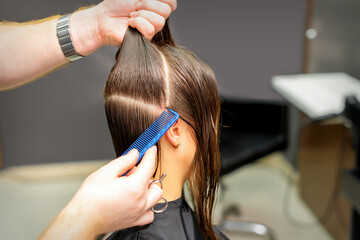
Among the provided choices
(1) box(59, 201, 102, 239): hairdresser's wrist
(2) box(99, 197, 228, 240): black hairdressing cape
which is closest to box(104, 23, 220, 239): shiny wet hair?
(2) box(99, 197, 228, 240): black hairdressing cape

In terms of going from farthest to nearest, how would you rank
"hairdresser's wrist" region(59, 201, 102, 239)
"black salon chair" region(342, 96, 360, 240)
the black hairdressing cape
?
"black salon chair" region(342, 96, 360, 240) → the black hairdressing cape → "hairdresser's wrist" region(59, 201, 102, 239)

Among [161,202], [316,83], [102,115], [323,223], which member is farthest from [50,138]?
[323,223]

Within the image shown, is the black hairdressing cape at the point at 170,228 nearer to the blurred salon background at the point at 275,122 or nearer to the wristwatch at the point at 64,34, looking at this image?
the wristwatch at the point at 64,34

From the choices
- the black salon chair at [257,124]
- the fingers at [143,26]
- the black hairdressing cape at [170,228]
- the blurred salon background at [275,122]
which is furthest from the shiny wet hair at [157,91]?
the black salon chair at [257,124]

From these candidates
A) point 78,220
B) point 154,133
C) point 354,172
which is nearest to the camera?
point 78,220

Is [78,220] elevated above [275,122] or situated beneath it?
elevated above

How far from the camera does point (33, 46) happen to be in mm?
794

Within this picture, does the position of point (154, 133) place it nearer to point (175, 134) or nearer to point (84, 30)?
point (175, 134)

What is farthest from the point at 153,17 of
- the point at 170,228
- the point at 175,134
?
the point at 170,228

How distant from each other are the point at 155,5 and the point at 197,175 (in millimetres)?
402

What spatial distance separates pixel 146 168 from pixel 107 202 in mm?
86

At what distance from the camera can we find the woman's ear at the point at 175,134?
32.7 inches

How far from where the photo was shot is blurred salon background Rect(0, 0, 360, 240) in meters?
1.88

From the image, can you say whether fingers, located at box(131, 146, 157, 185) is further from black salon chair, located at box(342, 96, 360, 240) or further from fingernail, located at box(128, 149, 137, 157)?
black salon chair, located at box(342, 96, 360, 240)
